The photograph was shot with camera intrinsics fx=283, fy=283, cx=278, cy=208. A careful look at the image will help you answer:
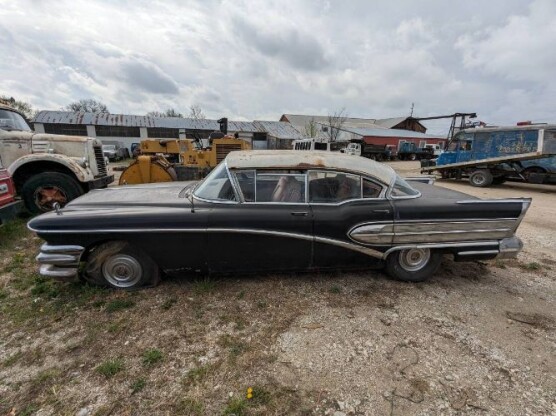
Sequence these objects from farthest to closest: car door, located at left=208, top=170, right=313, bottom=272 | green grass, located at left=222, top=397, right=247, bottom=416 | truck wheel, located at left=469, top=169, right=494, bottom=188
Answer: truck wheel, located at left=469, top=169, right=494, bottom=188 → car door, located at left=208, top=170, right=313, bottom=272 → green grass, located at left=222, top=397, right=247, bottom=416

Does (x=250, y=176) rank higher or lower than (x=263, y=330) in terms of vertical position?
higher

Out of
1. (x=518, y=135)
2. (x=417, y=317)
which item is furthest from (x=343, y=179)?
(x=518, y=135)

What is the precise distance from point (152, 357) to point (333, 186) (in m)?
2.41

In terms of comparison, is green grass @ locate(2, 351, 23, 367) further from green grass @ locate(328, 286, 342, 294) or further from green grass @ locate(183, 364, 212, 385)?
green grass @ locate(328, 286, 342, 294)

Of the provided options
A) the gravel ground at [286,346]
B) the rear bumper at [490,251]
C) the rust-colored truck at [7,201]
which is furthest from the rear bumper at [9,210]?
the rear bumper at [490,251]

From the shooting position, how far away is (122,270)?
3137 mm

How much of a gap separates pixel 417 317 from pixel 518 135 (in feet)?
42.9

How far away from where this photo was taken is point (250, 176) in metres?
3.19

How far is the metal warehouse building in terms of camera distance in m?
30.9

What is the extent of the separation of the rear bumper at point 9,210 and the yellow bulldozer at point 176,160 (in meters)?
3.46

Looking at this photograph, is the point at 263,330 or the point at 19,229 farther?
the point at 19,229

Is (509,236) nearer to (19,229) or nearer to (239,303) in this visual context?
(239,303)

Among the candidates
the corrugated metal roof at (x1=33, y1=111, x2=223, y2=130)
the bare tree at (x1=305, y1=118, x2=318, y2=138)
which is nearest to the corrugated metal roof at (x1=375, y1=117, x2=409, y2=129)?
the bare tree at (x1=305, y1=118, x2=318, y2=138)

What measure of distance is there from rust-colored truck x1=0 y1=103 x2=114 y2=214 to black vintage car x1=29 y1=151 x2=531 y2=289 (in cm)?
304
